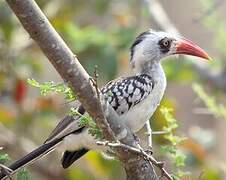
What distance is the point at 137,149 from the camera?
1.89 m

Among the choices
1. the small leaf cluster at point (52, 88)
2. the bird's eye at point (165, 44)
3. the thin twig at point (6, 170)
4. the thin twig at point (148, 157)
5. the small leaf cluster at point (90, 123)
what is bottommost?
the thin twig at point (148, 157)

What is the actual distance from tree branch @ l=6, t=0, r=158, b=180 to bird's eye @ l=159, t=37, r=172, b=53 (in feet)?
3.01

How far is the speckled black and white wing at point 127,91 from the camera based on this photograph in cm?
248

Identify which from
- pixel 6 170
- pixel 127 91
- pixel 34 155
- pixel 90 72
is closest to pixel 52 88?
pixel 6 170

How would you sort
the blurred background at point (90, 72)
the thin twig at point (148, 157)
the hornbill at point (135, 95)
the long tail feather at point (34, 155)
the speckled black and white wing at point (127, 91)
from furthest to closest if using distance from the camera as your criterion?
the blurred background at point (90, 72)
the speckled black and white wing at point (127, 91)
the hornbill at point (135, 95)
the long tail feather at point (34, 155)
the thin twig at point (148, 157)

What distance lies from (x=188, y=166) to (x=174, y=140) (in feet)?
6.80

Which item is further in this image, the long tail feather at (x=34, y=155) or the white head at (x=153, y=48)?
the white head at (x=153, y=48)

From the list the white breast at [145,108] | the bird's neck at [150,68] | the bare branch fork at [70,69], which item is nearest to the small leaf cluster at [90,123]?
the bare branch fork at [70,69]

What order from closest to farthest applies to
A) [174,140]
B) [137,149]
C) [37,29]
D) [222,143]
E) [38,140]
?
1. [37,29]
2. [137,149]
3. [174,140]
4. [38,140]
5. [222,143]

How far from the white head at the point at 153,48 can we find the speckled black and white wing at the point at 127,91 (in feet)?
0.50

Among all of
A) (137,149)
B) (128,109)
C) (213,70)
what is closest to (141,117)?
(128,109)

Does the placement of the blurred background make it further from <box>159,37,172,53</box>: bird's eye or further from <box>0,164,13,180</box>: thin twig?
<box>0,164,13,180</box>: thin twig

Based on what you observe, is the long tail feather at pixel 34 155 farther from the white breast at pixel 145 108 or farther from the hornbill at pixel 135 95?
the white breast at pixel 145 108

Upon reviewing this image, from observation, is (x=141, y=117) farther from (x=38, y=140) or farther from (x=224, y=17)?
(x=224, y=17)
